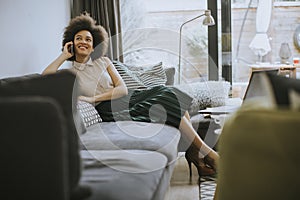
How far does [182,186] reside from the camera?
3.39m

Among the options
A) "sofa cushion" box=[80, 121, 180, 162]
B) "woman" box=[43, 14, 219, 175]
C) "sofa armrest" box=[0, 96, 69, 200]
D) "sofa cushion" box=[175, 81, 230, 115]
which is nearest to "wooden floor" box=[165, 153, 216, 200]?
"woman" box=[43, 14, 219, 175]

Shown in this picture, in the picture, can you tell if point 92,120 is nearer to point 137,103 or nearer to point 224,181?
point 137,103

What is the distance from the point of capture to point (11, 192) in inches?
53.6

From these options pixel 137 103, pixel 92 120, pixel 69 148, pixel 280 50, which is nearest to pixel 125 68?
pixel 137 103

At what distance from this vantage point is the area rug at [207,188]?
313 centimetres

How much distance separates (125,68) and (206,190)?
1.35 m

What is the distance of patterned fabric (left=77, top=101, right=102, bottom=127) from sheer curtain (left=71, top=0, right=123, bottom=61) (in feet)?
5.53

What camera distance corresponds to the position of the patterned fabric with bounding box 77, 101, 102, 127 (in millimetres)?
3083

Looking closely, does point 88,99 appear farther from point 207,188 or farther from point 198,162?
point 207,188

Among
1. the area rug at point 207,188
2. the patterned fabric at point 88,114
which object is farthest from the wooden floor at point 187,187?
the patterned fabric at point 88,114

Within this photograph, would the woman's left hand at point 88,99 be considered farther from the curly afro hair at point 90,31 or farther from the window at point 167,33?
the window at point 167,33

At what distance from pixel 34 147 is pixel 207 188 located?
2.17 meters

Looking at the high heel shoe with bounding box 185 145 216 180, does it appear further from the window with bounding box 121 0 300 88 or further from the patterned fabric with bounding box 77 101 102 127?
the window with bounding box 121 0 300 88

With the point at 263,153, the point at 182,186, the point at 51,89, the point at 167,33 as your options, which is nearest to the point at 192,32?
the point at 167,33
